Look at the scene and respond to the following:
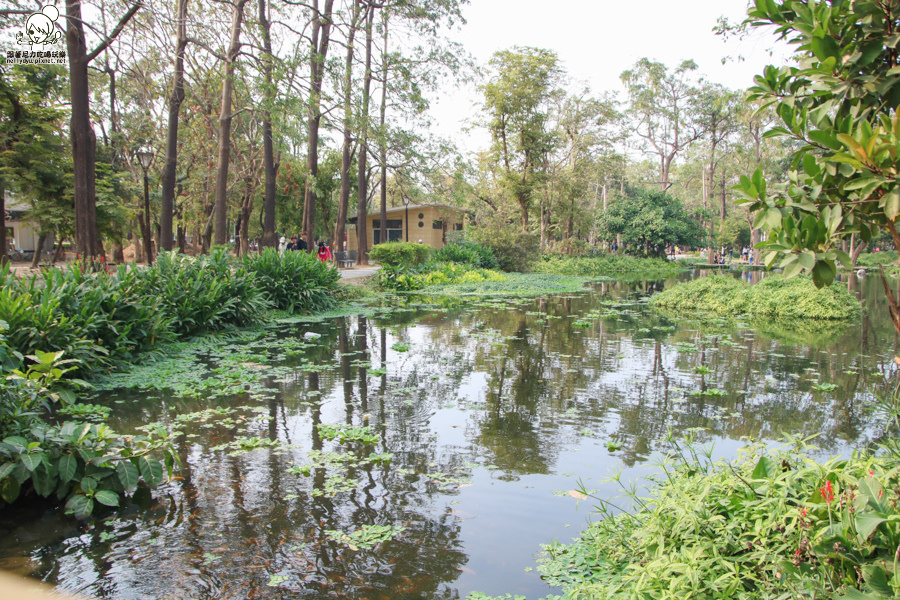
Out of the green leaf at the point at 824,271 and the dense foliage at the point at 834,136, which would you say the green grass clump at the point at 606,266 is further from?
the green leaf at the point at 824,271

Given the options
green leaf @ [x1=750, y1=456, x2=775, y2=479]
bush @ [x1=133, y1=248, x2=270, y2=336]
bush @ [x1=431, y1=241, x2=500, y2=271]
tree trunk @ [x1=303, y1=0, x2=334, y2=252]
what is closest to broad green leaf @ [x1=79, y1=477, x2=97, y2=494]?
green leaf @ [x1=750, y1=456, x2=775, y2=479]

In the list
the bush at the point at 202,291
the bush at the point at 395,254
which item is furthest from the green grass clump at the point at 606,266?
the bush at the point at 202,291

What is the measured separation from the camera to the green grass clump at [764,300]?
15070 millimetres

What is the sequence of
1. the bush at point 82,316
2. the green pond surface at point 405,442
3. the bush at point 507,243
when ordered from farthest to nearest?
the bush at point 507,243 → the bush at point 82,316 → the green pond surface at point 405,442

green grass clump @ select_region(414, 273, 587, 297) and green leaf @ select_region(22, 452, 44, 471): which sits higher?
green grass clump @ select_region(414, 273, 587, 297)

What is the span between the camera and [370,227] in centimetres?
4597

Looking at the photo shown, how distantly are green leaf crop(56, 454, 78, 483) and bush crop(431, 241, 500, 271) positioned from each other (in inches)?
964

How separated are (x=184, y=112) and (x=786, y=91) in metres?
29.6

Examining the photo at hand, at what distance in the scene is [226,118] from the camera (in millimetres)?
16453

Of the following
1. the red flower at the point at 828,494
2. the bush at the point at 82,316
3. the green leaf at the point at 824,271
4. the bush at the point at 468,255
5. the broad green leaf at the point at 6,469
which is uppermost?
the bush at the point at 468,255

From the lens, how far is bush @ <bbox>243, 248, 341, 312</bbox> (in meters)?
13.8

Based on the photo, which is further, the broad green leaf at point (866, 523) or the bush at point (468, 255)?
the bush at point (468, 255)

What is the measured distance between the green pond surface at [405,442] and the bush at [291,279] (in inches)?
107

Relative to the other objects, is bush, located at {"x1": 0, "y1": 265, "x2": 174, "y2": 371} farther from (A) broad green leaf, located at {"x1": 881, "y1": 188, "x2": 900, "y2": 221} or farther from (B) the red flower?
(A) broad green leaf, located at {"x1": 881, "y1": 188, "x2": 900, "y2": 221}
